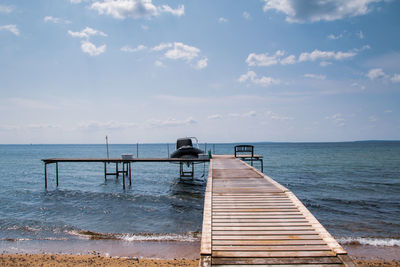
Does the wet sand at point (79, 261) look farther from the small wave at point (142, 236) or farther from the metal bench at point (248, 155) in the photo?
the metal bench at point (248, 155)

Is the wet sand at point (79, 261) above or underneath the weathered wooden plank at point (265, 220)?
underneath

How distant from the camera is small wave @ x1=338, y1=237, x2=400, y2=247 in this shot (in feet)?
31.6

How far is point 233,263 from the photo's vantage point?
4.18 metres

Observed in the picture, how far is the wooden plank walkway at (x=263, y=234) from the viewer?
4.26 meters

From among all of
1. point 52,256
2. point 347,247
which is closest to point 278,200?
point 347,247

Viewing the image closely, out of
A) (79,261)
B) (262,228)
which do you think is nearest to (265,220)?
(262,228)

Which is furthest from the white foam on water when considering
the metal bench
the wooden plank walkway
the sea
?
the metal bench

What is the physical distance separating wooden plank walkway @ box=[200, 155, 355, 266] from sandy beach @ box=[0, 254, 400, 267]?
2436 mm

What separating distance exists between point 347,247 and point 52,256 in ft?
30.4

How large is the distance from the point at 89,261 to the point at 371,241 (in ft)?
30.1

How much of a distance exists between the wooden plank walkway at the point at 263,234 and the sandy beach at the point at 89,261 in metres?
2.44

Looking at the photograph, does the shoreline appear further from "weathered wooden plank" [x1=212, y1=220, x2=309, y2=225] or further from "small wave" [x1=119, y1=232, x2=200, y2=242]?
"weathered wooden plank" [x1=212, y1=220, x2=309, y2=225]

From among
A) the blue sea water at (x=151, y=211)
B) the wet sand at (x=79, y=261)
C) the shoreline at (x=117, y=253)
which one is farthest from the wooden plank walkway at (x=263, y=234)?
the blue sea water at (x=151, y=211)

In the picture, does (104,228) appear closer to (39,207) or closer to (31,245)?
(31,245)
